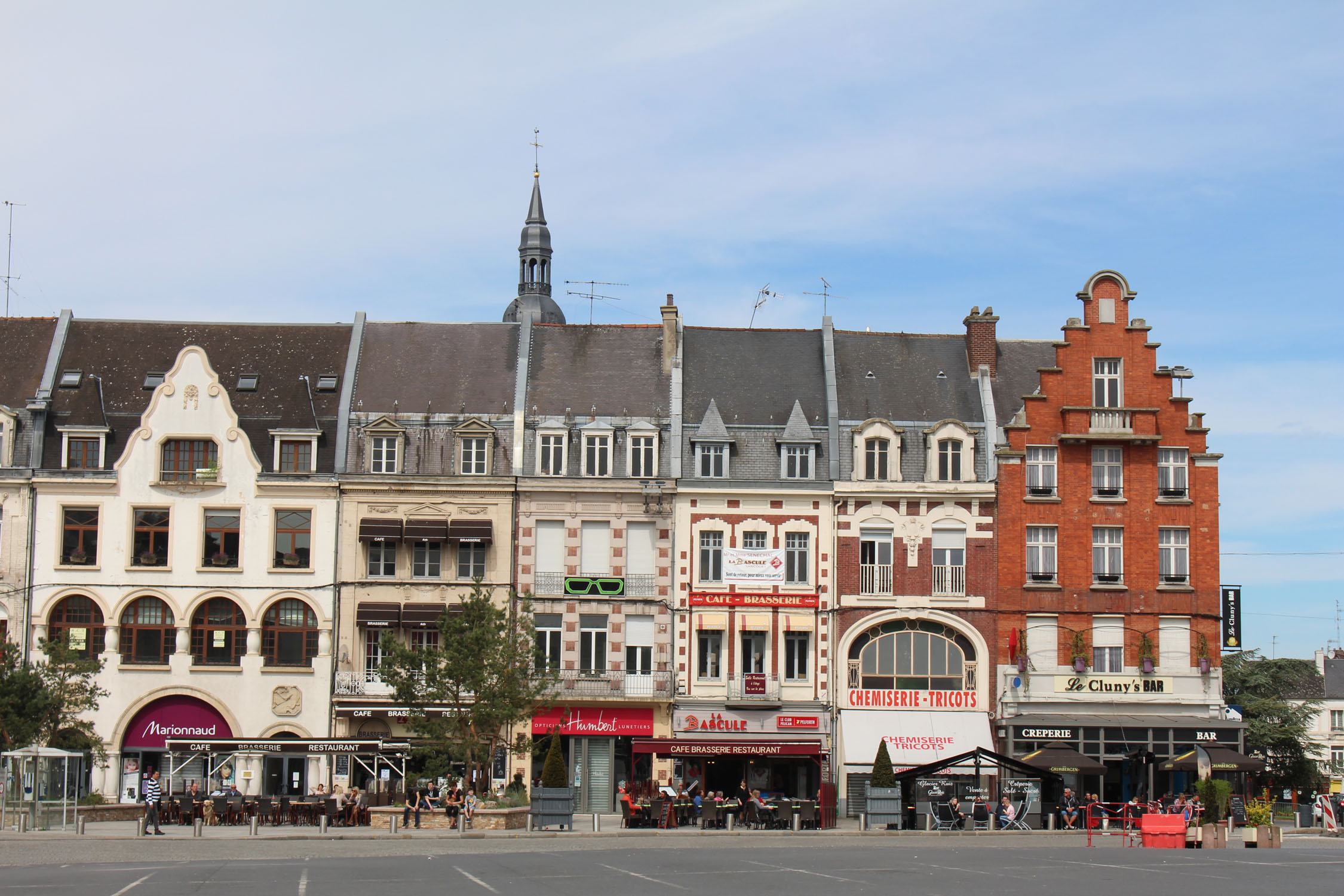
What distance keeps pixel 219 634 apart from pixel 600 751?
1203 cm

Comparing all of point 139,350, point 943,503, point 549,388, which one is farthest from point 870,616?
point 139,350

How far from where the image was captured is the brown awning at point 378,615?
165 ft

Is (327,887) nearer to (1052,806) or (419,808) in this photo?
(419,808)

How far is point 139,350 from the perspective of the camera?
54625mm

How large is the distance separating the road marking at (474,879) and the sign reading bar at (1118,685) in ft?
88.3

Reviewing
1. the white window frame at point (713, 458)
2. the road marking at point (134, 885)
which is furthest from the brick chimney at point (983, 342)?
the road marking at point (134, 885)

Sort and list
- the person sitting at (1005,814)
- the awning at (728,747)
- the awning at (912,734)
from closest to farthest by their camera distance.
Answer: the person sitting at (1005,814)
the awning at (728,747)
the awning at (912,734)

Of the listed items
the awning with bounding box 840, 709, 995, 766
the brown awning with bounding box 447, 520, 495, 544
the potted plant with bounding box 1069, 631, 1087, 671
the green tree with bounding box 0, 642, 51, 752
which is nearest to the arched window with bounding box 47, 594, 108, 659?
the green tree with bounding box 0, 642, 51, 752

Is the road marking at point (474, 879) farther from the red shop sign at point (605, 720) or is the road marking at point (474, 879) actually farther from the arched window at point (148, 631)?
the arched window at point (148, 631)

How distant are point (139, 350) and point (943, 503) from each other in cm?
2622

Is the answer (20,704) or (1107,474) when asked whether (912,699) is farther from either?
(20,704)

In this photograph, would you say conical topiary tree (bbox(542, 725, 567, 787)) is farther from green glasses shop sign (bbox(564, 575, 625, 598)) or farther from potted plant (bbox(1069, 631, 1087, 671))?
potted plant (bbox(1069, 631, 1087, 671))

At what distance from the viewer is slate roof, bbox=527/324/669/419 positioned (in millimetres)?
53125

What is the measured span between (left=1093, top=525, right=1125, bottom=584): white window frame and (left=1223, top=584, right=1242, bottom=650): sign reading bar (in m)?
3.24
